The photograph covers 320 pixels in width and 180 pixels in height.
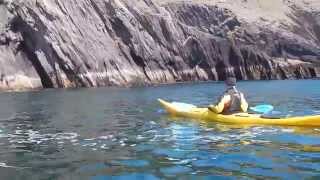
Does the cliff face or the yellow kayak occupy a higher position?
the cliff face

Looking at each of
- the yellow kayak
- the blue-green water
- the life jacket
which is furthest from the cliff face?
the life jacket

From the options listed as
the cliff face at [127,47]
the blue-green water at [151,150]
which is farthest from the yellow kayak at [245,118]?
the cliff face at [127,47]

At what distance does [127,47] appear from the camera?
92125mm

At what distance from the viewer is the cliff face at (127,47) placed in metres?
78.8

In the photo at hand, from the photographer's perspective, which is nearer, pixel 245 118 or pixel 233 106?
pixel 245 118

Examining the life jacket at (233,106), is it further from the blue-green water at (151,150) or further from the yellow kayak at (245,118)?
the blue-green water at (151,150)

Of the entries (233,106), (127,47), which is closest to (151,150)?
(233,106)

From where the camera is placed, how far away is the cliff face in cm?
7875

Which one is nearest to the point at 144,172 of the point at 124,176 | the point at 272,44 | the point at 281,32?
the point at 124,176

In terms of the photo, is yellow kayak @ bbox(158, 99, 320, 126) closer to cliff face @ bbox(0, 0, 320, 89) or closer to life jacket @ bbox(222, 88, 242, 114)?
life jacket @ bbox(222, 88, 242, 114)

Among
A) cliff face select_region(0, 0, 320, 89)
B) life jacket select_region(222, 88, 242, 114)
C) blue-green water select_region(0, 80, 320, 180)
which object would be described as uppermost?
cliff face select_region(0, 0, 320, 89)

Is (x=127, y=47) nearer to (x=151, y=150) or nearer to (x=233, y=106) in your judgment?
(x=233, y=106)

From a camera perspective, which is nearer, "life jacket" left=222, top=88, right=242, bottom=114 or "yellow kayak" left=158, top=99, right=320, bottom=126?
"yellow kayak" left=158, top=99, right=320, bottom=126

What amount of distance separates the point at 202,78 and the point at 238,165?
85.4 meters
